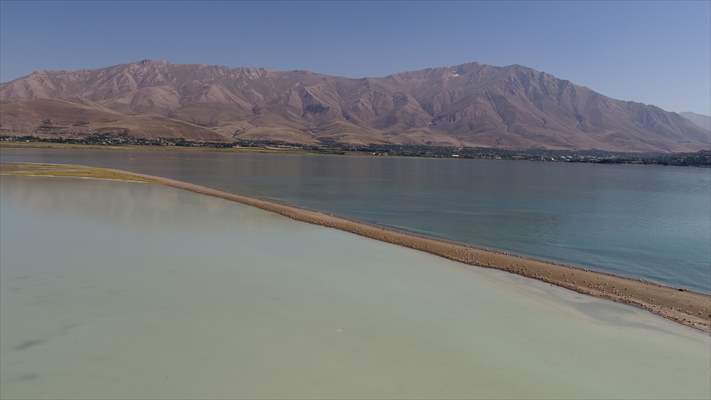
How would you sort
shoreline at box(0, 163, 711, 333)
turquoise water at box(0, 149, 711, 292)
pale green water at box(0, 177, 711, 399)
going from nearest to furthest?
pale green water at box(0, 177, 711, 399) < shoreline at box(0, 163, 711, 333) < turquoise water at box(0, 149, 711, 292)

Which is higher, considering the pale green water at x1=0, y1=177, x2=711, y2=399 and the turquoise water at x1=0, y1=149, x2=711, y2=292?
the turquoise water at x1=0, y1=149, x2=711, y2=292

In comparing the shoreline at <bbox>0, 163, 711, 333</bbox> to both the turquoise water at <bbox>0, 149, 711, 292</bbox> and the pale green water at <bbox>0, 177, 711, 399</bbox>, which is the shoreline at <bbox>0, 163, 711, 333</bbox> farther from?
the turquoise water at <bbox>0, 149, 711, 292</bbox>

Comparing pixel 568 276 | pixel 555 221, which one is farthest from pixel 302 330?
pixel 555 221

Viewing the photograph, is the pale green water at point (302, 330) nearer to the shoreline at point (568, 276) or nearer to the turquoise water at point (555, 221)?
the shoreline at point (568, 276)

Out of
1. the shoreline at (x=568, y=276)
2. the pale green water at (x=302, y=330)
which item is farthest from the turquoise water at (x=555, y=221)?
the pale green water at (x=302, y=330)

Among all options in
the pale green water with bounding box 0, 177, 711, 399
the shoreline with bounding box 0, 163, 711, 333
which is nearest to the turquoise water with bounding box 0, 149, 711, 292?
the shoreline with bounding box 0, 163, 711, 333

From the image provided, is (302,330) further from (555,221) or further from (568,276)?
(555,221)

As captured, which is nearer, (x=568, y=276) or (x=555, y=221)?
(x=568, y=276)

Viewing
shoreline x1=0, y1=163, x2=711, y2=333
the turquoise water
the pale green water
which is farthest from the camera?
the turquoise water

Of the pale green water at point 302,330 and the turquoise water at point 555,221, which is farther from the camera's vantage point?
the turquoise water at point 555,221
